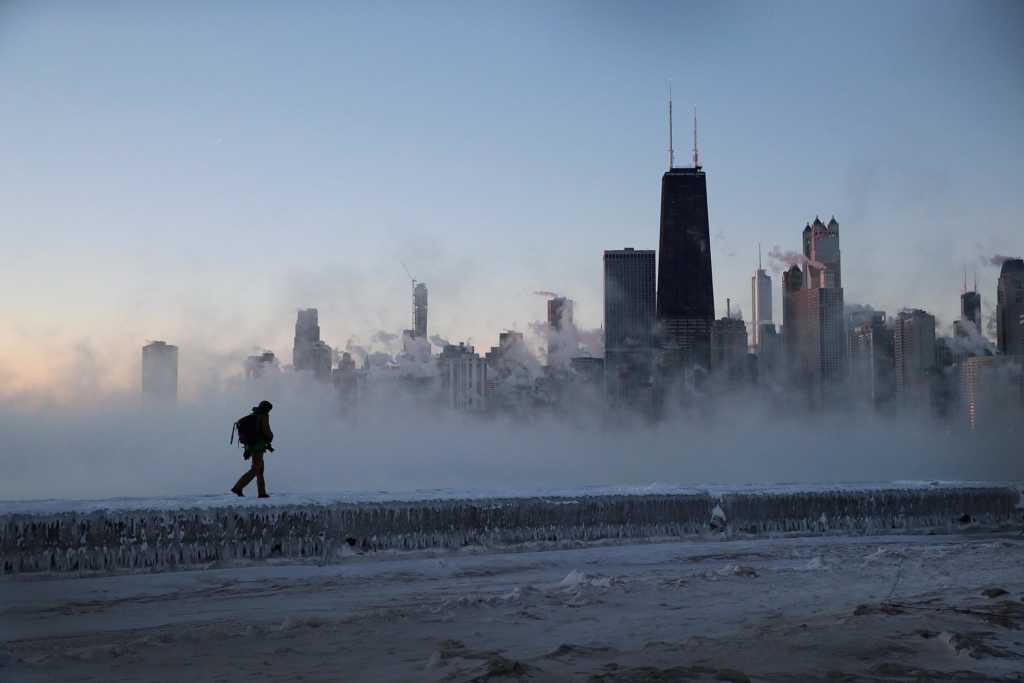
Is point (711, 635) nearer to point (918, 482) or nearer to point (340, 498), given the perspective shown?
point (340, 498)

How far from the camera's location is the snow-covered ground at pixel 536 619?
24.3 feet

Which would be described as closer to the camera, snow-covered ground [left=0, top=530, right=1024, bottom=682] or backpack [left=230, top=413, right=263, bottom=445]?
snow-covered ground [left=0, top=530, right=1024, bottom=682]

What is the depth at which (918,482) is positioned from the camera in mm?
19094

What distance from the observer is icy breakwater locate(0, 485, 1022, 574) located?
12.5 m

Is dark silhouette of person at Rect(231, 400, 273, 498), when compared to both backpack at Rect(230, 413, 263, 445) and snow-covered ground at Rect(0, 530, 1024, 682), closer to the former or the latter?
backpack at Rect(230, 413, 263, 445)

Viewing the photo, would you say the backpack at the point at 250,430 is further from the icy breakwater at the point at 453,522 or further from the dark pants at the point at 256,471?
the icy breakwater at the point at 453,522

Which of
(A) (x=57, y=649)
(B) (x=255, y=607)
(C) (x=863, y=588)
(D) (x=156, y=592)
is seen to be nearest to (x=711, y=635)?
(C) (x=863, y=588)

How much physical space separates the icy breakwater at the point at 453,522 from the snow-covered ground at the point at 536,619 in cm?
29

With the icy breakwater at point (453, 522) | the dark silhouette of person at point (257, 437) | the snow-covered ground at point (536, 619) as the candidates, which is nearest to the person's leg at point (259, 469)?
the dark silhouette of person at point (257, 437)

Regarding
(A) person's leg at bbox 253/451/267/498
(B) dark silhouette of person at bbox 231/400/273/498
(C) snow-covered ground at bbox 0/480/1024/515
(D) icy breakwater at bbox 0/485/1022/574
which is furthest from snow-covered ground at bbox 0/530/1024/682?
(B) dark silhouette of person at bbox 231/400/273/498

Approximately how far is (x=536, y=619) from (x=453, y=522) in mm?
5386

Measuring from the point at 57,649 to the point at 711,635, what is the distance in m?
5.68

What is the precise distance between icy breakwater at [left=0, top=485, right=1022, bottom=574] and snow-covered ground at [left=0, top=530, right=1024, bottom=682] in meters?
0.29

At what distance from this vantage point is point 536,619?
951 cm
